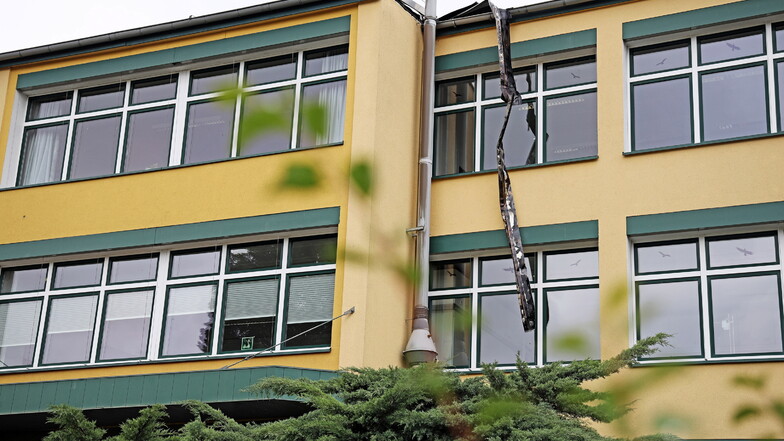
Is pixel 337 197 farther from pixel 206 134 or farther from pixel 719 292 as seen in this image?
pixel 719 292

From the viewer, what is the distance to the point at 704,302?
13.4 m

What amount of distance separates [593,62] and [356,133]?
371cm

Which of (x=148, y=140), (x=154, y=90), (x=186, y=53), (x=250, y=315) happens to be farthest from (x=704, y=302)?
(x=154, y=90)

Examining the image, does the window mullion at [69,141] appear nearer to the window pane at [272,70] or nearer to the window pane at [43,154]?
the window pane at [43,154]

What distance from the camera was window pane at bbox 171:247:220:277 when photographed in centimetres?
1523

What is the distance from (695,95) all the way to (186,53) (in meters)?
7.78

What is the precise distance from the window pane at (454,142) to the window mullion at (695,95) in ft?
10.7

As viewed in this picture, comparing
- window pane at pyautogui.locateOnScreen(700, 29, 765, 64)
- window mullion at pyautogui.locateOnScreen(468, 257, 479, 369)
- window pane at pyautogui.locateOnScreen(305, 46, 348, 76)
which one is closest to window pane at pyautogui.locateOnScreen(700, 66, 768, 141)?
window pane at pyautogui.locateOnScreen(700, 29, 765, 64)

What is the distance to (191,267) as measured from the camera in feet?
50.5

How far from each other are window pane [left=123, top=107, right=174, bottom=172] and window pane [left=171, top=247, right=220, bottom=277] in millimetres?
1577

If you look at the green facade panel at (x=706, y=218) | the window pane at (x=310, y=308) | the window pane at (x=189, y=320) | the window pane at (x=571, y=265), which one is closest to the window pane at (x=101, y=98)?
the window pane at (x=189, y=320)

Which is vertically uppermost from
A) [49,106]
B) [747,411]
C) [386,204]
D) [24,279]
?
[49,106]

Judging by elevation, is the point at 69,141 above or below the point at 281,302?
above

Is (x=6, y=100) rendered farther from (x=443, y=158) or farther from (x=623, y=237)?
(x=623, y=237)
